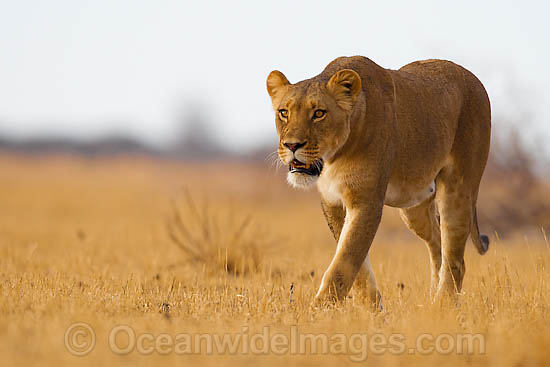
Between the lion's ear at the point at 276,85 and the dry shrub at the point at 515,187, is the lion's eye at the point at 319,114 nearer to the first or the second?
the lion's ear at the point at 276,85

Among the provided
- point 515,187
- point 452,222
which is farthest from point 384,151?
point 515,187

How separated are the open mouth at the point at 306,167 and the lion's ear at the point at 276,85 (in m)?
0.55

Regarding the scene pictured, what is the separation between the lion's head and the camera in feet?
15.6

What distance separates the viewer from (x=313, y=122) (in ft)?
15.9

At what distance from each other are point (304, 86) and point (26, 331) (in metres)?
2.34

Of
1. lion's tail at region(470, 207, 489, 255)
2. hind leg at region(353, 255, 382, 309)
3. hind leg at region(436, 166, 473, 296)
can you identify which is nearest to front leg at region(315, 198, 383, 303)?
hind leg at region(353, 255, 382, 309)

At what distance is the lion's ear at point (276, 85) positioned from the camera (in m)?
5.21

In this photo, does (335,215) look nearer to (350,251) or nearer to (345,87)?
(350,251)

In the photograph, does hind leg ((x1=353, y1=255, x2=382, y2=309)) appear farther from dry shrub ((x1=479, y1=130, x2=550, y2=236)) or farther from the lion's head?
dry shrub ((x1=479, y1=130, x2=550, y2=236))

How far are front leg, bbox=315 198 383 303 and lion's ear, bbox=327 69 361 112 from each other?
0.68 metres

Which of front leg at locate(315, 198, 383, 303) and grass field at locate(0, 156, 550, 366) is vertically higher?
front leg at locate(315, 198, 383, 303)

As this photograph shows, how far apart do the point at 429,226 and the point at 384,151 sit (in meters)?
1.56

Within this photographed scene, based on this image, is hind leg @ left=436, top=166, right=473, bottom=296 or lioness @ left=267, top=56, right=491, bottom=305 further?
hind leg @ left=436, top=166, right=473, bottom=296

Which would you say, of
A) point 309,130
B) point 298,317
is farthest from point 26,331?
point 309,130
